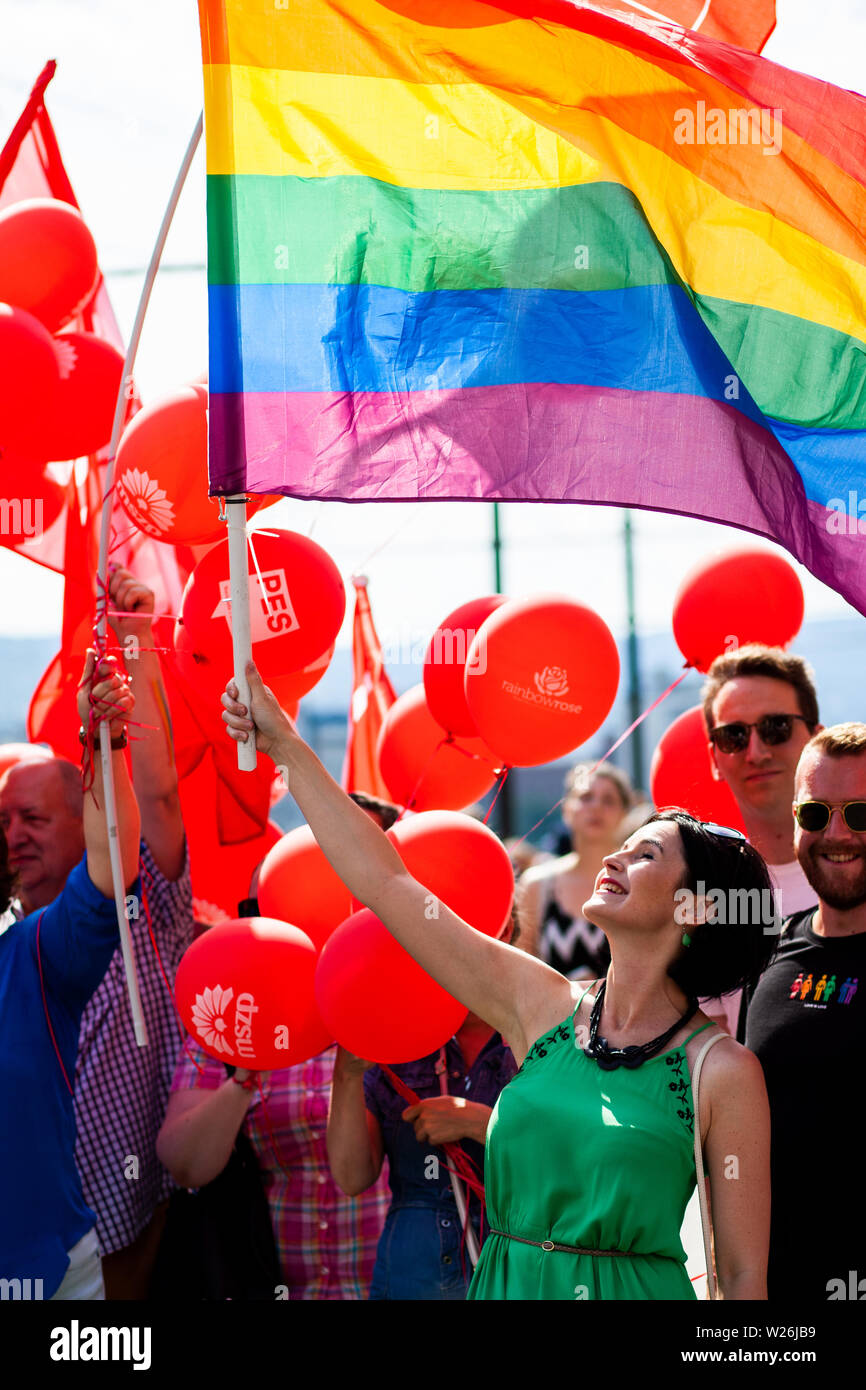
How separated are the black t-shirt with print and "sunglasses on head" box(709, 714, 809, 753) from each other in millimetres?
763

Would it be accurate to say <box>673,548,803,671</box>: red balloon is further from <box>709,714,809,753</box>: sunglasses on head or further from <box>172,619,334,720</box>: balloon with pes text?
<box>172,619,334,720</box>: balloon with pes text

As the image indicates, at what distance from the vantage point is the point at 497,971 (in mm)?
2631

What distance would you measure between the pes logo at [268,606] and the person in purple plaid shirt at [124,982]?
1.07 ft

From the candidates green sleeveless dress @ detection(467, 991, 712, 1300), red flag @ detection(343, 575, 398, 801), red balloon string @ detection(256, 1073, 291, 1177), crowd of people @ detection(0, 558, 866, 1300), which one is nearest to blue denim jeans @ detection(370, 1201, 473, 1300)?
crowd of people @ detection(0, 558, 866, 1300)

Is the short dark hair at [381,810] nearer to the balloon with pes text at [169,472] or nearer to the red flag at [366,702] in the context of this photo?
the balloon with pes text at [169,472]

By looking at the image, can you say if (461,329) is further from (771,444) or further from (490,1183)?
(490,1183)

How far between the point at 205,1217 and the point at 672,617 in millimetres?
2202

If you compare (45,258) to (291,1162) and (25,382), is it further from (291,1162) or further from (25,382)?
(291,1162)

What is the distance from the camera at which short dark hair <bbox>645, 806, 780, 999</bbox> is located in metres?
2.58

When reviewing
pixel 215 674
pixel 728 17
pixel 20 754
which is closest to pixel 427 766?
pixel 215 674

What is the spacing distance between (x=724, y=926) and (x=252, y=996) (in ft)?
3.65

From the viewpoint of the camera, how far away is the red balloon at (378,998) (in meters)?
2.88

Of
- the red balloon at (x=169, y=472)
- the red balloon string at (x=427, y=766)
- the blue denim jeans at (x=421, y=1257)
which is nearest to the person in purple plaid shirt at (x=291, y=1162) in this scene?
the blue denim jeans at (x=421, y=1257)

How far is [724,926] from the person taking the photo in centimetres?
258
